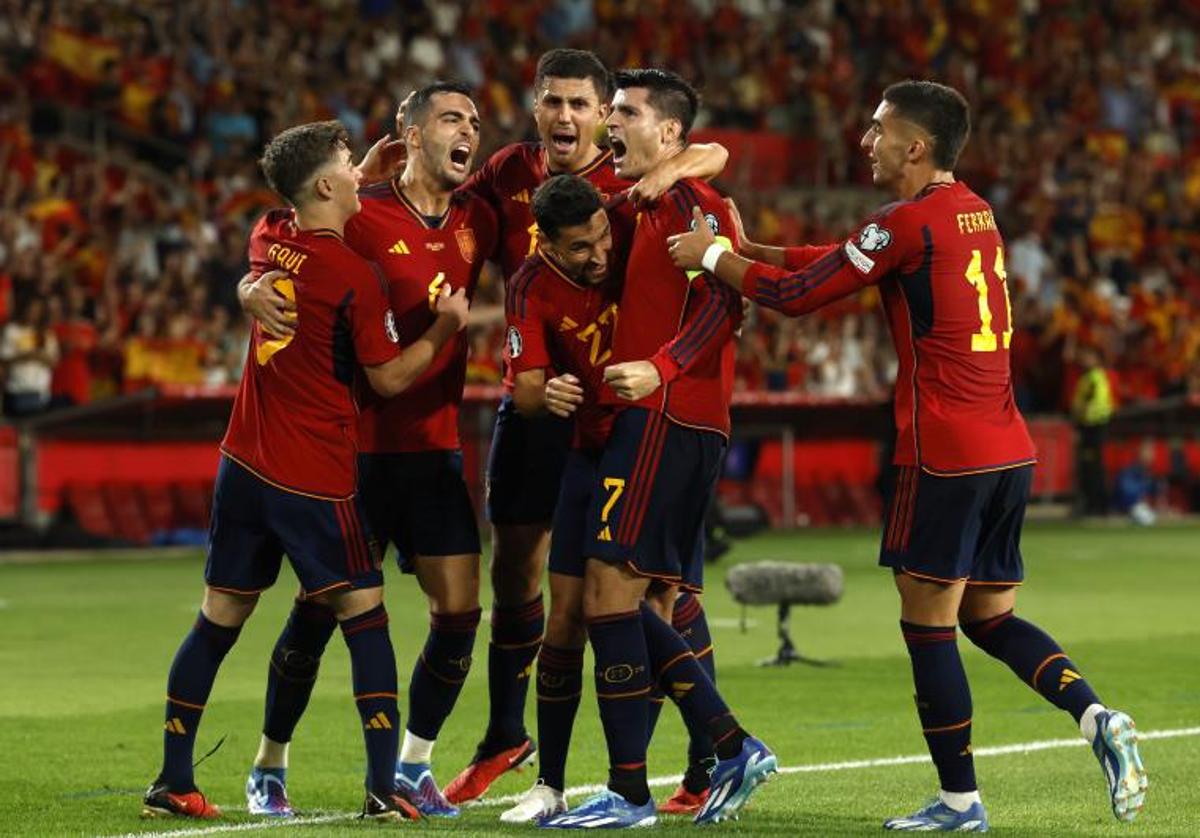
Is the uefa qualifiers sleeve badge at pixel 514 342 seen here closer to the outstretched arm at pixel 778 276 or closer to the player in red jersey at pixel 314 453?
the player in red jersey at pixel 314 453

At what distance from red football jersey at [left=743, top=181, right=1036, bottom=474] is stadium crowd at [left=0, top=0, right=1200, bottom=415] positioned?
1492 cm

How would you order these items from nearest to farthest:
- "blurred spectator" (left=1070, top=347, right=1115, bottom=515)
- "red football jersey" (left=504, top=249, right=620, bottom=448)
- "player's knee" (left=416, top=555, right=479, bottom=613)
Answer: "red football jersey" (left=504, top=249, right=620, bottom=448) → "player's knee" (left=416, top=555, right=479, bottom=613) → "blurred spectator" (left=1070, top=347, right=1115, bottom=515)

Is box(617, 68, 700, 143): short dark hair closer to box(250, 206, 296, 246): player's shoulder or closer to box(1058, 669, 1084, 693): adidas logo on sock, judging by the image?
box(250, 206, 296, 246): player's shoulder

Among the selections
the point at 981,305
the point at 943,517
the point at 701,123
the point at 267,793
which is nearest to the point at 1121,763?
the point at 943,517

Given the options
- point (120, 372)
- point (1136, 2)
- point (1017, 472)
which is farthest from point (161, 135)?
point (1017, 472)

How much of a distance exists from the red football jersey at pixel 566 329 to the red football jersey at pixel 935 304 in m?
0.63

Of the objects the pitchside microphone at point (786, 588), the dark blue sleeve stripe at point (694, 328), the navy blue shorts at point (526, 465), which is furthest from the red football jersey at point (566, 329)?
the pitchside microphone at point (786, 588)

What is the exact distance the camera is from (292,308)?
7480mm

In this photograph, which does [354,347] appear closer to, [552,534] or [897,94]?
[552,534]

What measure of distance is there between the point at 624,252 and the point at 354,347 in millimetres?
962

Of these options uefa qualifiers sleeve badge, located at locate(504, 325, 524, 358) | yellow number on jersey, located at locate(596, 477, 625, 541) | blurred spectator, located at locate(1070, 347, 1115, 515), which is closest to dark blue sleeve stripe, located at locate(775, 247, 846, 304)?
yellow number on jersey, located at locate(596, 477, 625, 541)

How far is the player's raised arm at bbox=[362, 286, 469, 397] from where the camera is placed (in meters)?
7.52

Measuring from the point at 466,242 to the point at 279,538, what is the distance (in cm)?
141

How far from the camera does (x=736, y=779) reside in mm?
7344
